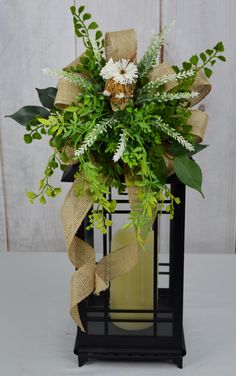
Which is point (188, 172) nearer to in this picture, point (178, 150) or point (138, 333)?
point (178, 150)

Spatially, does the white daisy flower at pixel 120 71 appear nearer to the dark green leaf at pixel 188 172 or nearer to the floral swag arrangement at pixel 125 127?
the floral swag arrangement at pixel 125 127

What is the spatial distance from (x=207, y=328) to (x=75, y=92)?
43cm

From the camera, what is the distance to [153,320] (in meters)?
0.76

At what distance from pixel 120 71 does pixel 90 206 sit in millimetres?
168

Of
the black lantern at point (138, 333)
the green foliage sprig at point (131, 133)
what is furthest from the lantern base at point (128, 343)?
the green foliage sprig at point (131, 133)

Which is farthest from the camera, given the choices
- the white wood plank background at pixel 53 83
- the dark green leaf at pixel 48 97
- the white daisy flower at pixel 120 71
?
the white wood plank background at pixel 53 83

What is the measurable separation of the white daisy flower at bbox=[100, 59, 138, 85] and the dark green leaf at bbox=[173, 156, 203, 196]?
4.3 inches

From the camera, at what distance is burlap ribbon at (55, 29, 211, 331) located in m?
0.66

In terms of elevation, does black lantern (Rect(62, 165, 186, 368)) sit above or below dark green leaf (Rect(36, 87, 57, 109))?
below

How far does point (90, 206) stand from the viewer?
0.69 meters

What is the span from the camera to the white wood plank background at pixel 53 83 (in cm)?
111

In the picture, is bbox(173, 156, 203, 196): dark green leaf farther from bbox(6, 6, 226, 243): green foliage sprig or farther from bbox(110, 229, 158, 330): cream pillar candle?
bbox(110, 229, 158, 330): cream pillar candle

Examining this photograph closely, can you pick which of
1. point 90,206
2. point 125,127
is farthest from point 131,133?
point 90,206

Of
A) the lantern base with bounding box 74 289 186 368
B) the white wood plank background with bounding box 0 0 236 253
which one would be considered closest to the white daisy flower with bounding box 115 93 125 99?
the lantern base with bounding box 74 289 186 368
